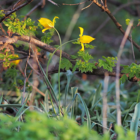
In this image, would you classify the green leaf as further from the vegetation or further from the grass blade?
the grass blade

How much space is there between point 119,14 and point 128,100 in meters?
3.33

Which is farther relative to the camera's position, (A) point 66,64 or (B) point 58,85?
(B) point 58,85

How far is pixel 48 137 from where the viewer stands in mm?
722

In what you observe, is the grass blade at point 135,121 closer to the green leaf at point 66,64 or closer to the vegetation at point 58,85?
the vegetation at point 58,85

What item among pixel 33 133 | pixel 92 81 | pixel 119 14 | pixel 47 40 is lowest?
pixel 92 81

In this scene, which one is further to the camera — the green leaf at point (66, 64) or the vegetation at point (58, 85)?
the green leaf at point (66, 64)

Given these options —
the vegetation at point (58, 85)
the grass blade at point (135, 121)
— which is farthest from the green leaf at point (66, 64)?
the grass blade at point (135, 121)

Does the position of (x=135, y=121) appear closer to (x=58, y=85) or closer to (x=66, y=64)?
(x=66, y=64)

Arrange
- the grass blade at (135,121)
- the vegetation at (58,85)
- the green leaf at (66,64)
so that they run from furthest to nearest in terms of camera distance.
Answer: the green leaf at (66,64) < the grass blade at (135,121) < the vegetation at (58,85)

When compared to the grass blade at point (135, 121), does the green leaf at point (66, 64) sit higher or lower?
higher

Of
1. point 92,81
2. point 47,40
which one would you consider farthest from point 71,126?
point 92,81

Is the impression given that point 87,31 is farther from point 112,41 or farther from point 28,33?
point 28,33

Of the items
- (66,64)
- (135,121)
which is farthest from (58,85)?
(135,121)

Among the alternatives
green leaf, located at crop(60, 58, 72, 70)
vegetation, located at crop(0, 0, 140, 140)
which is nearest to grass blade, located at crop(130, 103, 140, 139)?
vegetation, located at crop(0, 0, 140, 140)
